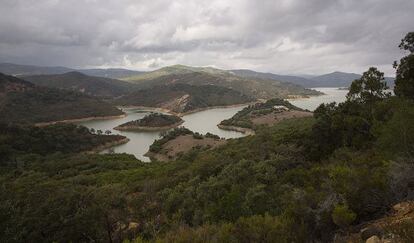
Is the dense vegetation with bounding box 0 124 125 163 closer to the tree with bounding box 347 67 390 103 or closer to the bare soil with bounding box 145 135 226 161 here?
the bare soil with bounding box 145 135 226 161

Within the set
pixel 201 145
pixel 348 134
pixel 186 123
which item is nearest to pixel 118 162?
pixel 201 145

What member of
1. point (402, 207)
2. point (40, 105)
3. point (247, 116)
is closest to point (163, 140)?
point (247, 116)

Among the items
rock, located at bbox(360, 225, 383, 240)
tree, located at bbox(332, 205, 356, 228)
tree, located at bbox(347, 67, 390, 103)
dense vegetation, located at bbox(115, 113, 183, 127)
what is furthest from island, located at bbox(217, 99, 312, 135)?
rock, located at bbox(360, 225, 383, 240)

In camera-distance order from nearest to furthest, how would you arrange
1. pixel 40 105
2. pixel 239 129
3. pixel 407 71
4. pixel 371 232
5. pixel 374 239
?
pixel 374 239
pixel 371 232
pixel 407 71
pixel 239 129
pixel 40 105

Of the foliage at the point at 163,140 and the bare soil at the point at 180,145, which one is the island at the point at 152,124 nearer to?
the foliage at the point at 163,140

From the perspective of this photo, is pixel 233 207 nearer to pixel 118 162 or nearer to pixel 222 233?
pixel 222 233

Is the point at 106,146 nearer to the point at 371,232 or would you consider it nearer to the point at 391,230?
the point at 371,232
